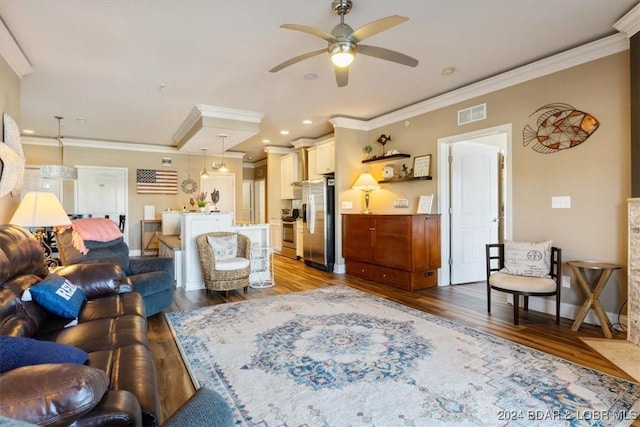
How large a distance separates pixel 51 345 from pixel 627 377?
10.6ft

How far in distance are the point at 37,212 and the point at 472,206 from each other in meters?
5.11

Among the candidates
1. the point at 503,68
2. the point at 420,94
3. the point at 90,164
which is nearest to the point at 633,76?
the point at 503,68

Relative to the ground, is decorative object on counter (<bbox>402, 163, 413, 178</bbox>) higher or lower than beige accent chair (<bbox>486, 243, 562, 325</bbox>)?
higher

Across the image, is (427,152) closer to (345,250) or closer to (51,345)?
(345,250)

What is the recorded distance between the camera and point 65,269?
2717 millimetres

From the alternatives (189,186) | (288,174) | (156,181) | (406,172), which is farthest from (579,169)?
(156,181)

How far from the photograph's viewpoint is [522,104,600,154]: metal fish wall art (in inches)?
129

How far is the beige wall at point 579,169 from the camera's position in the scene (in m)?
3.05

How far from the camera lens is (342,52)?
2.45 meters

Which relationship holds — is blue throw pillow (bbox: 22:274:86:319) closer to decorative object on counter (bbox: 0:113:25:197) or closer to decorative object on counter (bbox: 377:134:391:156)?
decorative object on counter (bbox: 0:113:25:197)

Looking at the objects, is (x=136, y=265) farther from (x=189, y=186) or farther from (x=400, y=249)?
(x=189, y=186)

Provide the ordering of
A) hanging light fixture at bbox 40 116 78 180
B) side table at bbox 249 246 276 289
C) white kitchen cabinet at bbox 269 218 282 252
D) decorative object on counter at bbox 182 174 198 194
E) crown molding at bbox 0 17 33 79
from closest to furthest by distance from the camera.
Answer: crown molding at bbox 0 17 33 79 < side table at bbox 249 246 276 289 < hanging light fixture at bbox 40 116 78 180 < white kitchen cabinet at bbox 269 218 282 252 < decorative object on counter at bbox 182 174 198 194

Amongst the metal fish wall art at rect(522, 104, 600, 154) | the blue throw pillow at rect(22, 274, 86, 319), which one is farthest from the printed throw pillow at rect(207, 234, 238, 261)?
the metal fish wall art at rect(522, 104, 600, 154)

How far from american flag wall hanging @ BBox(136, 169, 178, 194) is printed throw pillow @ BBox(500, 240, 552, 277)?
7.53 meters
